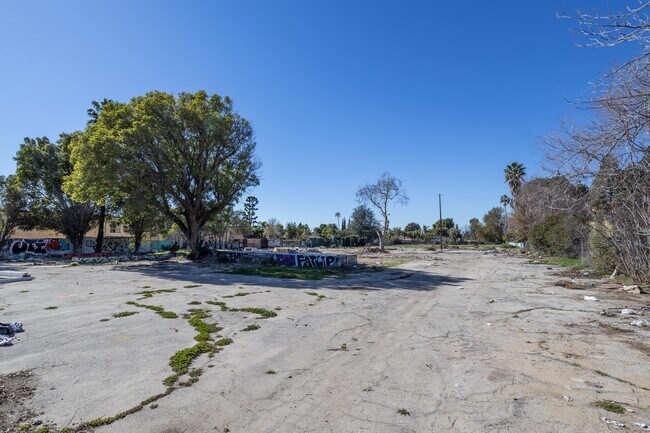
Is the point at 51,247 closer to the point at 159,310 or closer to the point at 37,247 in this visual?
the point at 37,247

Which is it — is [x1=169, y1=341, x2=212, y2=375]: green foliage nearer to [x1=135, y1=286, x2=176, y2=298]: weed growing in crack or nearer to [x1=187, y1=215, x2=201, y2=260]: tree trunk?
[x1=135, y1=286, x2=176, y2=298]: weed growing in crack

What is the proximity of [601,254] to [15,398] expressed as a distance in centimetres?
2269

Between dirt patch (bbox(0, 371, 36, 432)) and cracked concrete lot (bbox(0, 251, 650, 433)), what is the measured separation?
2 centimetres

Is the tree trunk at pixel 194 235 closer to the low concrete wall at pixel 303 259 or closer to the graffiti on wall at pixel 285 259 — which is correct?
the low concrete wall at pixel 303 259

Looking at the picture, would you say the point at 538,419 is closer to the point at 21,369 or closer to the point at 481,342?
the point at 481,342

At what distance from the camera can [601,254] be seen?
18.0m

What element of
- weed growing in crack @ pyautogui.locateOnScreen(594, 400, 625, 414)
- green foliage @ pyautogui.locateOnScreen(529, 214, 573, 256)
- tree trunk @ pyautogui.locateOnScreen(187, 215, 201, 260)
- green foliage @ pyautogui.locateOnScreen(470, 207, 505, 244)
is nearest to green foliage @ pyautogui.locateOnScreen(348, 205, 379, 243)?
green foliage @ pyautogui.locateOnScreen(470, 207, 505, 244)

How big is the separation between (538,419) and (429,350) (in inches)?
99.6

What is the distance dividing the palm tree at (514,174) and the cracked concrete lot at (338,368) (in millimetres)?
47124

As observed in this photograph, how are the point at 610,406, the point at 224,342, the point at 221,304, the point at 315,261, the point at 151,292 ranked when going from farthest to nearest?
the point at 315,261, the point at 151,292, the point at 221,304, the point at 224,342, the point at 610,406

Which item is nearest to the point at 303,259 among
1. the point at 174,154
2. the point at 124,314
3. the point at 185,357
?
the point at 174,154

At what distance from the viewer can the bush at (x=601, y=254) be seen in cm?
1725

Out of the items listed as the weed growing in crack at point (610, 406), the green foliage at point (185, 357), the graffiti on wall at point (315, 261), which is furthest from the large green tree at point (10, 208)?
the weed growing in crack at point (610, 406)

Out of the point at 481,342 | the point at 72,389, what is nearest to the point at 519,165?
the point at 481,342
